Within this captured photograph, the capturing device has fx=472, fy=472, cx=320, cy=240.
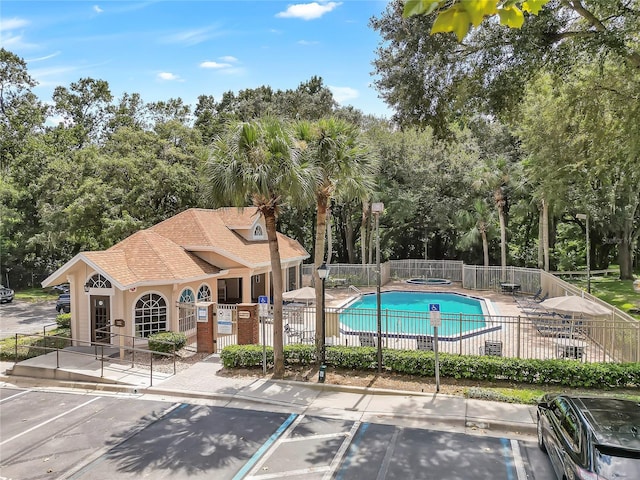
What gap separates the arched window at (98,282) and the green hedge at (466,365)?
20.0 ft

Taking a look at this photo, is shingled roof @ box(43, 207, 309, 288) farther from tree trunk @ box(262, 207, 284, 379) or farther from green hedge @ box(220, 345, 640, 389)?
green hedge @ box(220, 345, 640, 389)

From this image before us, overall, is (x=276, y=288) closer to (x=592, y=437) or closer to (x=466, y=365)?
(x=466, y=365)

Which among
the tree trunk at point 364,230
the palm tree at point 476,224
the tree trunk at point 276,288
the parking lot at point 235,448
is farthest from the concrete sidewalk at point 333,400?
the palm tree at point 476,224

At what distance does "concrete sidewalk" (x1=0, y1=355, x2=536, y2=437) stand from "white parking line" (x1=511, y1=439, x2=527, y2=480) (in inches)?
23.1

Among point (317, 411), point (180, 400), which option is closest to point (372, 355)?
point (317, 411)

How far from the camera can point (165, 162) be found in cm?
3050

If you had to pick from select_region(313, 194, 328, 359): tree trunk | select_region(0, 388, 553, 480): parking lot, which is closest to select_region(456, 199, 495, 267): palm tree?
select_region(313, 194, 328, 359): tree trunk

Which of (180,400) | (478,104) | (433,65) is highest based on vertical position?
(433,65)

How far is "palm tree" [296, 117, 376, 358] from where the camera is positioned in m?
14.3

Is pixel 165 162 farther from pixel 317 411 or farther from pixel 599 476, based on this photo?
pixel 599 476

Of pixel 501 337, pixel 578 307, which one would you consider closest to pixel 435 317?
pixel 578 307

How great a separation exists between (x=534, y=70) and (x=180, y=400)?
555 inches

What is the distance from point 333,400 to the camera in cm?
1284

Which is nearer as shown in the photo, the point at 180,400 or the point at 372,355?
the point at 180,400
